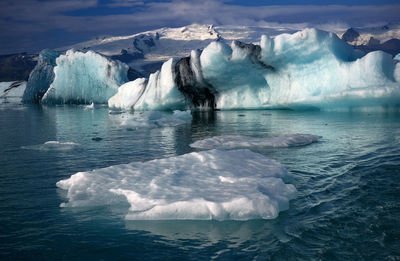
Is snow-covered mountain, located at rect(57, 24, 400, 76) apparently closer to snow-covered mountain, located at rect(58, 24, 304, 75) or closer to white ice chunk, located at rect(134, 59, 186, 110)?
snow-covered mountain, located at rect(58, 24, 304, 75)

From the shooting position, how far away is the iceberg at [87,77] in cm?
3897

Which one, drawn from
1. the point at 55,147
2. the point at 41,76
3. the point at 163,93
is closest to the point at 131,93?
the point at 163,93

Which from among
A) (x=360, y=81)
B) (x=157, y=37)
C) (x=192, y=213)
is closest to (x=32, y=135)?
(x=192, y=213)

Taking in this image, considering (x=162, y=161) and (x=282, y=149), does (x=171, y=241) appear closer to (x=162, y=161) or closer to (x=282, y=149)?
(x=162, y=161)

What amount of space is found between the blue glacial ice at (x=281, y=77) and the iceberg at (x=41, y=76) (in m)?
26.6

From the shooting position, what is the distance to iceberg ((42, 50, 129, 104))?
39.0m

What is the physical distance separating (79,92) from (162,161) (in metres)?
36.7

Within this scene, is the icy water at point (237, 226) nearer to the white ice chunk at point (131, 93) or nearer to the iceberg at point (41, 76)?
Answer: the white ice chunk at point (131, 93)

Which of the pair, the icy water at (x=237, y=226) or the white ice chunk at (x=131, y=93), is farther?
the white ice chunk at (x=131, y=93)

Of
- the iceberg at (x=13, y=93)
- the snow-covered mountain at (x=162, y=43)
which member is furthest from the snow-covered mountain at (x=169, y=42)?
the iceberg at (x=13, y=93)

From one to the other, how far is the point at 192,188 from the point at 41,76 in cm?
4948

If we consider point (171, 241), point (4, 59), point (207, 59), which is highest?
point (4, 59)

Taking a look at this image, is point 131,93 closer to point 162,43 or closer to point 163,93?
point 163,93

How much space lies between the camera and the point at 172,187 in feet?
17.8
